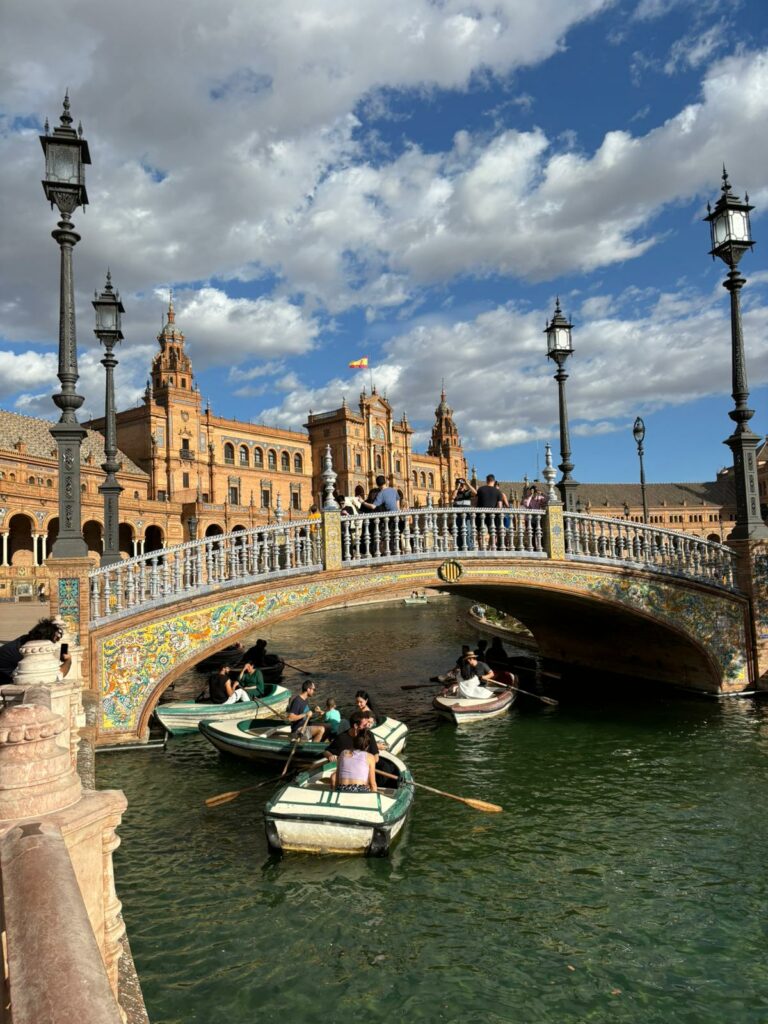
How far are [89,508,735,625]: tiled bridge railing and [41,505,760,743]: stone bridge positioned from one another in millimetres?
33

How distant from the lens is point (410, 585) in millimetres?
14391

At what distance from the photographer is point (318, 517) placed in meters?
14.1

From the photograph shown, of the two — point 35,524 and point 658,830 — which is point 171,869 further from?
point 35,524

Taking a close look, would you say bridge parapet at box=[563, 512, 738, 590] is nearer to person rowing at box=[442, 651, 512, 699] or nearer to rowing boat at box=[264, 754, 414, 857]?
person rowing at box=[442, 651, 512, 699]

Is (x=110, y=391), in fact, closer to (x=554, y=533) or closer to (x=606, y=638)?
(x=554, y=533)

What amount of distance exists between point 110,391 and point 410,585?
26.5 feet

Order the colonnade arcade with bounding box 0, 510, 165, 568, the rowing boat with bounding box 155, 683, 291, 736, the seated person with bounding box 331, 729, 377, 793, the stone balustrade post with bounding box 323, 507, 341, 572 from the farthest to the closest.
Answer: the colonnade arcade with bounding box 0, 510, 165, 568 < the rowing boat with bounding box 155, 683, 291, 736 < the stone balustrade post with bounding box 323, 507, 341, 572 < the seated person with bounding box 331, 729, 377, 793

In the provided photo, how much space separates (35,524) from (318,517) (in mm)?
39348

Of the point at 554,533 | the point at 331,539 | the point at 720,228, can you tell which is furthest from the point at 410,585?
the point at 720,228

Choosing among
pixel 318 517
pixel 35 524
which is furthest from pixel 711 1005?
pixel 35 524

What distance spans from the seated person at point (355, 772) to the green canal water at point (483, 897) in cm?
85

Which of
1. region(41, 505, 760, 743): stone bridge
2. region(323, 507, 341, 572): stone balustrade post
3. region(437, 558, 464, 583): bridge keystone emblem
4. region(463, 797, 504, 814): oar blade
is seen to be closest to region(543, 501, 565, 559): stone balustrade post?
region(41, 505, 760, 743): stone bridge

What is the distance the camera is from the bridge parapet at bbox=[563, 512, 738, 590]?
15586 millimetres

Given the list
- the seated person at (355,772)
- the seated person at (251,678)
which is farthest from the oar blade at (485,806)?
the seated person at (251,678)
